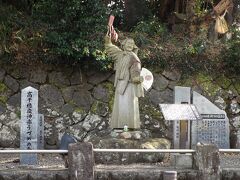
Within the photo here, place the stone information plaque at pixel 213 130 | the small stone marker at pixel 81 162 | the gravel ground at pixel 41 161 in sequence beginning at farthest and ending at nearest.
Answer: the stone information plaque at pixel 213 130, the gravel ground at pixel 41 161, the small stone marker at pixel 81 162

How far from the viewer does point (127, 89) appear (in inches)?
390

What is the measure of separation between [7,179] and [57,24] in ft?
20.3

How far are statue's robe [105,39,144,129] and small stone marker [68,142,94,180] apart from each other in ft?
8.35

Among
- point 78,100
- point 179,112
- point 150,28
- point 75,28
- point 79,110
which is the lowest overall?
point 179,112

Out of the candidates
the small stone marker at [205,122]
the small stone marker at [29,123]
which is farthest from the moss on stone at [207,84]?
the small stone marker at [29,123]

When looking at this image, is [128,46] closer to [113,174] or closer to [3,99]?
[113,174]

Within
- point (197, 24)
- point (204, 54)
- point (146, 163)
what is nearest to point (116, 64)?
point (146, 163)

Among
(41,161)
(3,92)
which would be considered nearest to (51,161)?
(41,161)

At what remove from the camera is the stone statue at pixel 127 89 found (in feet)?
32.2

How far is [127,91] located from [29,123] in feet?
6.55

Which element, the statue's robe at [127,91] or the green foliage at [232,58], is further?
the green foliage at [232,58]

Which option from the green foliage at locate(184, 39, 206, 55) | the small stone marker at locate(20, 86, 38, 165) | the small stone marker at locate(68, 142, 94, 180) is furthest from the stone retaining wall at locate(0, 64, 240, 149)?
the small stone marker at locate(68, 142, 94, 180)

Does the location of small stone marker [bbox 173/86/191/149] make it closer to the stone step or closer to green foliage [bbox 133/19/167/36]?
the stone step

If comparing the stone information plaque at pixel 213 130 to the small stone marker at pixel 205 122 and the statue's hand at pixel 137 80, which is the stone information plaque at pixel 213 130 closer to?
the small stone marker at pixel 205 122
